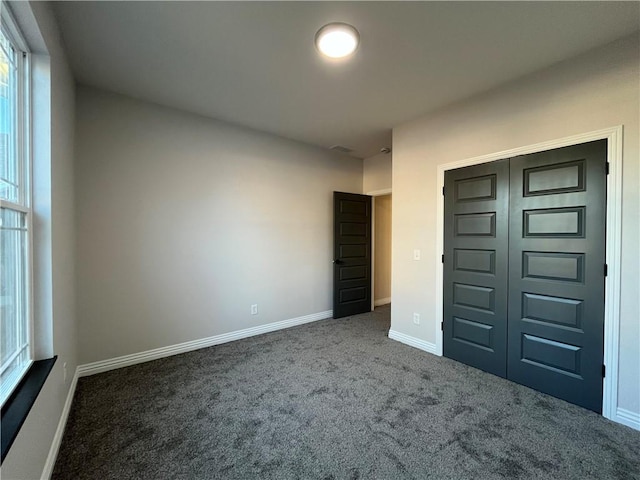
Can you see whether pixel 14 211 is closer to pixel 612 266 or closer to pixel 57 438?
pixel 57 438

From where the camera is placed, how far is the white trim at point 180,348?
102 inches

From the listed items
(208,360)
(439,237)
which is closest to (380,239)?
(439,237)

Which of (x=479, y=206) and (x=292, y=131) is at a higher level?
(x=292, y=131)

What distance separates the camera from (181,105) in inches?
115

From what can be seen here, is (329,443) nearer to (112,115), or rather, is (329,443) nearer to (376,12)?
(376,12)

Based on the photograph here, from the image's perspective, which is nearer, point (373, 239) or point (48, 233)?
point (48, 233)

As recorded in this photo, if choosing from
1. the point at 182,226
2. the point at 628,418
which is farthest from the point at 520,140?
the point at 182,226

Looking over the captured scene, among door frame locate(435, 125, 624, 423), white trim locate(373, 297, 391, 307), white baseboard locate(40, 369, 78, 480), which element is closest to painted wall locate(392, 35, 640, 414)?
door frame locate(435, 125, 624, 423)

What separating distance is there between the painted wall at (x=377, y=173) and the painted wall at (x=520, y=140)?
111cm

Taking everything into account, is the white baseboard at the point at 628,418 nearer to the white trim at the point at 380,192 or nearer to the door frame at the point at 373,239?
the door frame at the point at 373,239

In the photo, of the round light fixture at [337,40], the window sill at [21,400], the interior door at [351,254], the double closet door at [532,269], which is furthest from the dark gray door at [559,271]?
the window sill at [21,400]

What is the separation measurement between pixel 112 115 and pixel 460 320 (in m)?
4.05

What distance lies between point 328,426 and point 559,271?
2.16m

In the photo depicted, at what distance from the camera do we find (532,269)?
2.35 meters
